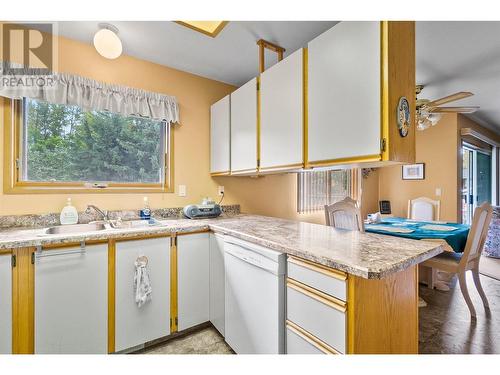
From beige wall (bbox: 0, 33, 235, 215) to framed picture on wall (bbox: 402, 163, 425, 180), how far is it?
3594 millimetres

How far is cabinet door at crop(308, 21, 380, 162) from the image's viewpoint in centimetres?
128

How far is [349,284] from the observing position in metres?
0.97

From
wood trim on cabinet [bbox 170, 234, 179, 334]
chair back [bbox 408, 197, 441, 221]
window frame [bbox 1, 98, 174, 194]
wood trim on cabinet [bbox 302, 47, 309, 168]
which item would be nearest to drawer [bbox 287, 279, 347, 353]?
wood trim on cabinet [bbox 302, 47, 309, 168]

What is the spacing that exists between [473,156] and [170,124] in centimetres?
608

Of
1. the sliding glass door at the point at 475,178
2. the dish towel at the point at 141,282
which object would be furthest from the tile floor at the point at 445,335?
the sliding glass door at the point at 475,178

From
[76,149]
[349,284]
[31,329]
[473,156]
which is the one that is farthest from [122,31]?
[473,156]

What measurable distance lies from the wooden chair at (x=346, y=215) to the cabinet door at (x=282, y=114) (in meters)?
0.85

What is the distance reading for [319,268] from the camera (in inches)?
42.7

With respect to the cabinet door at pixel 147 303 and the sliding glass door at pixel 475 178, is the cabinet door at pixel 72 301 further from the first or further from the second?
the sliding glass door at pixel 475 178

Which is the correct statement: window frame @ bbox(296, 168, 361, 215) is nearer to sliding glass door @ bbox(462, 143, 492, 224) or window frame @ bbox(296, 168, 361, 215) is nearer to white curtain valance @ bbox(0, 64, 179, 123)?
white curtain valance @ bbox(0, 64, 179, 123)

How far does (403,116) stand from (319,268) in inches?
36.2

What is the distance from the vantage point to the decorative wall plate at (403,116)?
1.28 m
